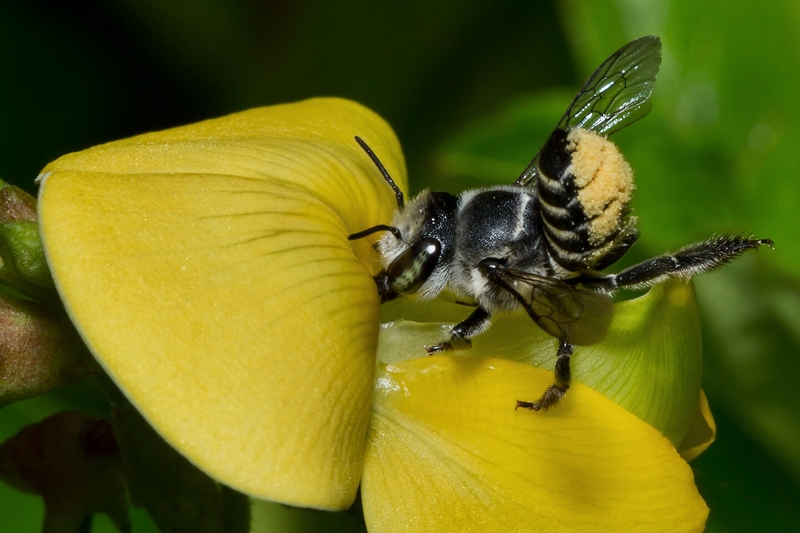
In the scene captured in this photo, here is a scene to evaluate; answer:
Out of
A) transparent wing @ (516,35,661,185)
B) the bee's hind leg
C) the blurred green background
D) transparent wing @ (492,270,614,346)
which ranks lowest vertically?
the blurred green background

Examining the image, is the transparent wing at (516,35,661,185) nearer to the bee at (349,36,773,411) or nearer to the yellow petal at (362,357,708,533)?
the bee at (349,36,773,411)

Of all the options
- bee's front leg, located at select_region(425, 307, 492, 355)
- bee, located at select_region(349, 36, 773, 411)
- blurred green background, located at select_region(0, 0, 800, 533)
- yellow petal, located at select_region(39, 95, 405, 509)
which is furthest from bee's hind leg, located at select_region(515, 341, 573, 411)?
blurred green background, located at select_region(0, 0, 800, 533)

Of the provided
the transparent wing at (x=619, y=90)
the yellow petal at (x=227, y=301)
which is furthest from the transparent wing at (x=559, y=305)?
the transparent wing at (x=619, y=90)

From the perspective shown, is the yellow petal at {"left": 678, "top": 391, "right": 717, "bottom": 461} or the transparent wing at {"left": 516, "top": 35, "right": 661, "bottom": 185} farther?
the transparent wing at {"left": 516, "top": 35, "right": 661, "bottom": 185}

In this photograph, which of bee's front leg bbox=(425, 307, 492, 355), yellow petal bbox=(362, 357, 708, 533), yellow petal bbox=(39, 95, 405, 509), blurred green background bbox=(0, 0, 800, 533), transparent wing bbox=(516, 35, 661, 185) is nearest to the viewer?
yellow petal bbox=(39, 95, 405, 509)

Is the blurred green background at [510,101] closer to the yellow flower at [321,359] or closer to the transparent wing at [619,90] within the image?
the yellow flower at [321,359]

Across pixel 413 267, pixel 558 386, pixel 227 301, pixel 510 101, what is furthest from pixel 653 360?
pixel 510 101

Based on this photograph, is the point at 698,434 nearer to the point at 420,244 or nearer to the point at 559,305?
the point at 559,305

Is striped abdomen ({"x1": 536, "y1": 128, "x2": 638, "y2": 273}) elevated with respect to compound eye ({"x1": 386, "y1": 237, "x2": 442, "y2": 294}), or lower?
elevated

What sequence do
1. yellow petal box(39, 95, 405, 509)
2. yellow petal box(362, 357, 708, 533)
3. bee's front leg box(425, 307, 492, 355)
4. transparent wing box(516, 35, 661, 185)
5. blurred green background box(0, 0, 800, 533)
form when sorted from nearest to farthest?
yellow petal box(39, 95, 405, 509), yellow petal box(362, 357, 708, 533), bee's front leg box(425, 307, 492, 355), transparent wing box(516, 35, 661, 185), blurred green background box(0, 0, 800, 533)
